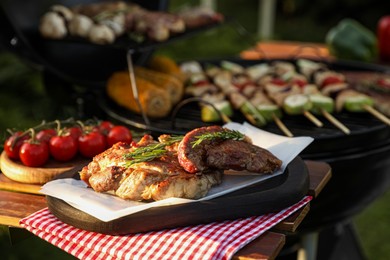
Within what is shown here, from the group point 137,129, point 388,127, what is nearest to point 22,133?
point 137,129

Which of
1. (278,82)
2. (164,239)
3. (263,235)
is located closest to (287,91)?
(278,82)

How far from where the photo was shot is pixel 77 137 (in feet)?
9.66

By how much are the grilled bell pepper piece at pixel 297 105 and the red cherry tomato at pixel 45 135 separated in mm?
1558

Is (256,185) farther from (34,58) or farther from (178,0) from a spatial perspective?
(178,0)

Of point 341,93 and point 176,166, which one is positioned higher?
point 176,166

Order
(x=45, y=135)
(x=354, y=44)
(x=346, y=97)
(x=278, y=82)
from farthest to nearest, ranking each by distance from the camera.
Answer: (x=354, y=44) → (x=278, y=82) → (x=346, y=97) → (x=45, y=135)

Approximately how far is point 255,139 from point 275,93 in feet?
4.91

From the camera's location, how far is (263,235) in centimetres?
215

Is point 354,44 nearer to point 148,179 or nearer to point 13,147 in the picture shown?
point 13,147

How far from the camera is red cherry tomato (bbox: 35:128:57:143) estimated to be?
9.58ft

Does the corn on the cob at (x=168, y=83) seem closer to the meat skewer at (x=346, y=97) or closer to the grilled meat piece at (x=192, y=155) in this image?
the meat skewer at (x=346, y=97)

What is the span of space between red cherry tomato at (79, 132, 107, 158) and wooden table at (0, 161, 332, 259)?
36 cm

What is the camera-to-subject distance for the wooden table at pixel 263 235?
6.77ft

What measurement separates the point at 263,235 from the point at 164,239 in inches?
13.1
